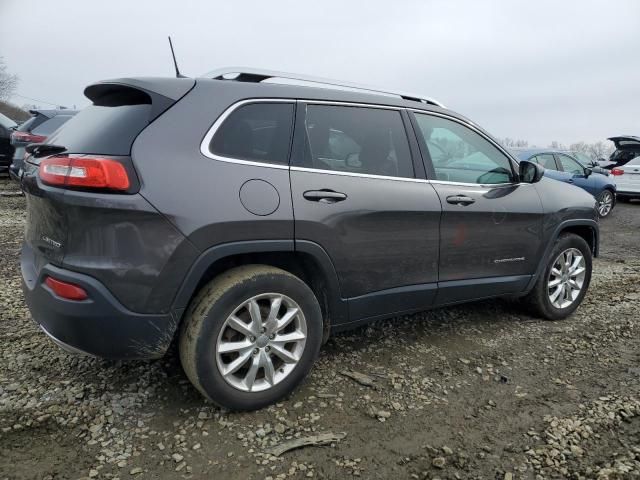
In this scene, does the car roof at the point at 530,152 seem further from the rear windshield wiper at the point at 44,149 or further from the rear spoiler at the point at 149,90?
the rear windshield wiper at the point at 44,149

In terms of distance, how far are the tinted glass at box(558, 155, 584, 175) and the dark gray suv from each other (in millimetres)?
8175

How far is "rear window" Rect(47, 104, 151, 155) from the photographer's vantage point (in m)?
2.14

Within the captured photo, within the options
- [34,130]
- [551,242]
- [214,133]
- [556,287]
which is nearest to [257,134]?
[214,133]

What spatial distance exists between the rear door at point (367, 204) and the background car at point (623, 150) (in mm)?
13852

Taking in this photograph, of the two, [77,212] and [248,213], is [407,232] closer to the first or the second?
[248,213]

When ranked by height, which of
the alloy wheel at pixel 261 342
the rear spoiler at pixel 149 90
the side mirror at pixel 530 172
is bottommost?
the alloy wheel at pixel 261 342

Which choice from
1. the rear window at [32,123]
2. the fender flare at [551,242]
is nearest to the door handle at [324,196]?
the fender flare at [551,242]

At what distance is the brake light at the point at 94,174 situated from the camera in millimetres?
2045

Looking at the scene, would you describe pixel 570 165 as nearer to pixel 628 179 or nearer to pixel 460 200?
pixel 628 179

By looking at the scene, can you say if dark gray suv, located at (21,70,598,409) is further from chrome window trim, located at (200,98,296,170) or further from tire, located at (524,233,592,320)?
tire, located at (524,233,592,320)

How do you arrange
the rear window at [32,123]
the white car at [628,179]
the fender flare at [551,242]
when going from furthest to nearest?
the white car at [628,179]
the rear window at [32,123]
the fender flare at [551,242]

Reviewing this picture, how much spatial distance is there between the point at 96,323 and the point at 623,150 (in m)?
16.8

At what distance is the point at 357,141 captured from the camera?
9.27 ft

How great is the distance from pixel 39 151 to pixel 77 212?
2.14ft
